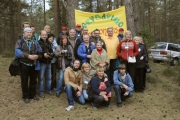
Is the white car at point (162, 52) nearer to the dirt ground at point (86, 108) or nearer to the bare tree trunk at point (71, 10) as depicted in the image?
the dirt ground at point (86, 108)

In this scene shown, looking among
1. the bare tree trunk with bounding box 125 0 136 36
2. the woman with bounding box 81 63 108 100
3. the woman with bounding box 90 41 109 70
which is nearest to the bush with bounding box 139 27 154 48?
the bare tree trunk with bounding box 125 0 136 36

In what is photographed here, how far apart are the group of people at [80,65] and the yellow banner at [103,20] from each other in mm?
1165

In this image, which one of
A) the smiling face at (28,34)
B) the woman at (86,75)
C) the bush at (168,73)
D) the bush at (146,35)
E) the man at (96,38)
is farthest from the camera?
the bush at (168,73)

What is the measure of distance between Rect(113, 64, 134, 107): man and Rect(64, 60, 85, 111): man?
1079 mm

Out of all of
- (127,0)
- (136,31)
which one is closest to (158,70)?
(136,31)

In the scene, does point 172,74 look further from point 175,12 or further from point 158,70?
point 175,12

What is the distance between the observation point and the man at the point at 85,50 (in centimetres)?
755

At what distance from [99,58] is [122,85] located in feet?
3.64

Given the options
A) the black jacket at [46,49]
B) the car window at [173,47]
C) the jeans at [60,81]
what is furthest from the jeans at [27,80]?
the car window at [173,47]

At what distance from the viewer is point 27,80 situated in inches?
280

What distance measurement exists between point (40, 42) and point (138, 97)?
12.2 feet

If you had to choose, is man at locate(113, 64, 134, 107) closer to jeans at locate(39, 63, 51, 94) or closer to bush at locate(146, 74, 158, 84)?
jeans at locate(39, 63, 51, 94)

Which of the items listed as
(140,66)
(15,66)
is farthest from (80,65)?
(140,66)

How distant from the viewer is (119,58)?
8.20 metres
